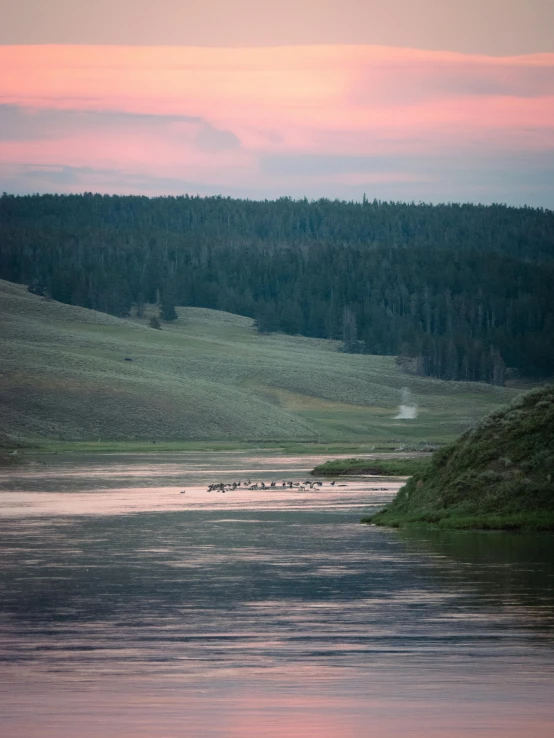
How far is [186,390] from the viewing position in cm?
12838

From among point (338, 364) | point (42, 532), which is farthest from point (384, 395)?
point (42, 532)

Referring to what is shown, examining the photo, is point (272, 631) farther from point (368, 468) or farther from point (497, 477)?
point (368, 468)

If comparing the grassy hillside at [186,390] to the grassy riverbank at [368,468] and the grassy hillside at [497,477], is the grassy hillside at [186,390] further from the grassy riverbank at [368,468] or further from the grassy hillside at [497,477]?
the grassy hillside at [497,477]

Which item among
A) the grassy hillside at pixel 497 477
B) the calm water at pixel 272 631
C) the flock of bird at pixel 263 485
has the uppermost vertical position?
the grassy hillside at pixel 497 477

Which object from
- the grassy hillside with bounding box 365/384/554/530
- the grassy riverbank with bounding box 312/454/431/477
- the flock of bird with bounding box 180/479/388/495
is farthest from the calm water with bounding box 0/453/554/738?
the grassy riverbank with bounding box 312/454/431/477

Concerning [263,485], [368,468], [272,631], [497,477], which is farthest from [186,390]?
[272,631]

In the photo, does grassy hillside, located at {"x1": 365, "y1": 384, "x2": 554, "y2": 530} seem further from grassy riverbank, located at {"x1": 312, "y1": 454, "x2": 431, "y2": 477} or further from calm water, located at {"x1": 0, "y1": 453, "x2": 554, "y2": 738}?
grassy riverbank, located at {"x1": 312, "y1": 454, "x2": 431, "y2": 477}

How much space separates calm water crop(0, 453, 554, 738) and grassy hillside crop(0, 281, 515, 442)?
7069cm

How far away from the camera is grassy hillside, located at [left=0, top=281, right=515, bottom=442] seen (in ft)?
376

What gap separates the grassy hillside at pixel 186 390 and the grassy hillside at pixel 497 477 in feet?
225

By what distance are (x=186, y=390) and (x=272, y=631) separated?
10985cm

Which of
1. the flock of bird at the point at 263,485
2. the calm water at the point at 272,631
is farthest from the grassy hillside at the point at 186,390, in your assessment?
the calm water at the point at 272,631

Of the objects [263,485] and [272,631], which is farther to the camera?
[263,485]

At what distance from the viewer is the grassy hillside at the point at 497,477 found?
31.6 meters
